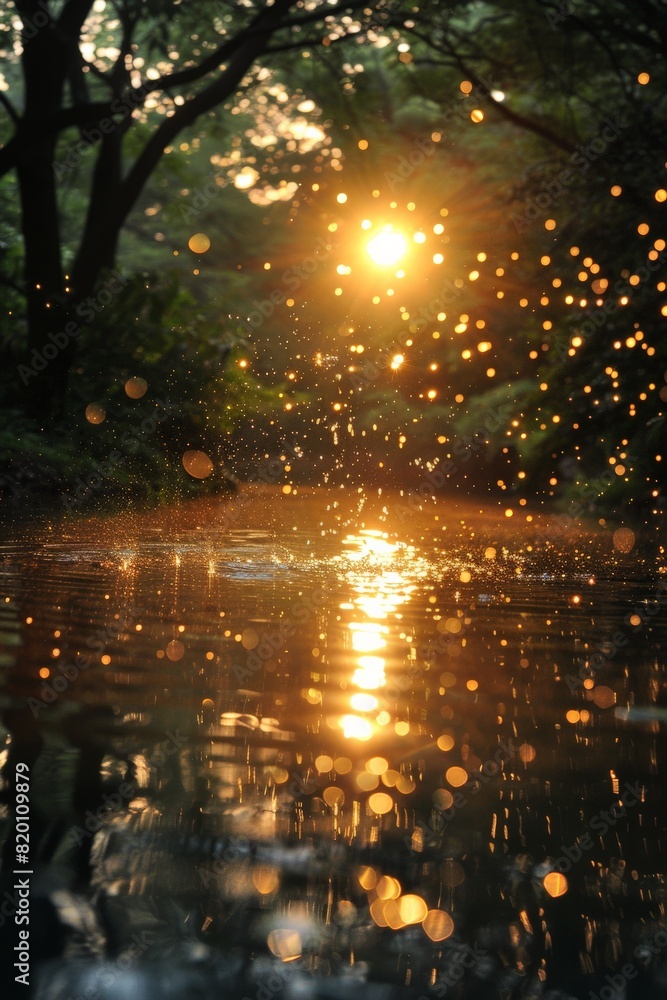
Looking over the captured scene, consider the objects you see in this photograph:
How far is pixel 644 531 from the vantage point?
1647 centimetres

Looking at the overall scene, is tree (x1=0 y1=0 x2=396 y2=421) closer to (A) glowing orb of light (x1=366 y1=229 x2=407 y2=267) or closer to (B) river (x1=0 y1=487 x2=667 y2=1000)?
(A) glowing orb of light (x1=366 y1=229 x2=407 y2=267)

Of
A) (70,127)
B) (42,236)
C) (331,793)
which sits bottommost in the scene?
(331,793)

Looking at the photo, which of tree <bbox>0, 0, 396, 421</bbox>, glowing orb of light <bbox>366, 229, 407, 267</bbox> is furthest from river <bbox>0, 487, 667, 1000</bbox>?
glowing orb of light <bbox>366, 229, 407, 267</bbox>

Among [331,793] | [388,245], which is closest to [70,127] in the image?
[388,245]

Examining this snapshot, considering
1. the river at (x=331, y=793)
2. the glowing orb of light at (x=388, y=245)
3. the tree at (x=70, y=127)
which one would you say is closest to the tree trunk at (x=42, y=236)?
the tree at (x=70, y=127)

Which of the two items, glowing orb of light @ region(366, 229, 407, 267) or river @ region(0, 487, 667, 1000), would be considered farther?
glowing orb of light @ region(366, 229, 407, 267)

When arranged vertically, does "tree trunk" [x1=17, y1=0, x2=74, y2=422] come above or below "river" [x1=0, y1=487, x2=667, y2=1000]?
above

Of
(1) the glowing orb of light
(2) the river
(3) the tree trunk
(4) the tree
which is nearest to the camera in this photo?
(2) the river

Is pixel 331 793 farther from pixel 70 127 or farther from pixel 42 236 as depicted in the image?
pixel 70 127

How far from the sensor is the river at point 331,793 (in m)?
2.53

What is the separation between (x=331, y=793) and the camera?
3658 millimetres

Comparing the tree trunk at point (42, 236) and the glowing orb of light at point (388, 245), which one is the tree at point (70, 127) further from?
the glowing orb of light at point (388, 245)

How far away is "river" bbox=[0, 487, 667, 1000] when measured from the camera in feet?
8.30

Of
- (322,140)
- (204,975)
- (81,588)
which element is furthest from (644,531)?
(322,140)
